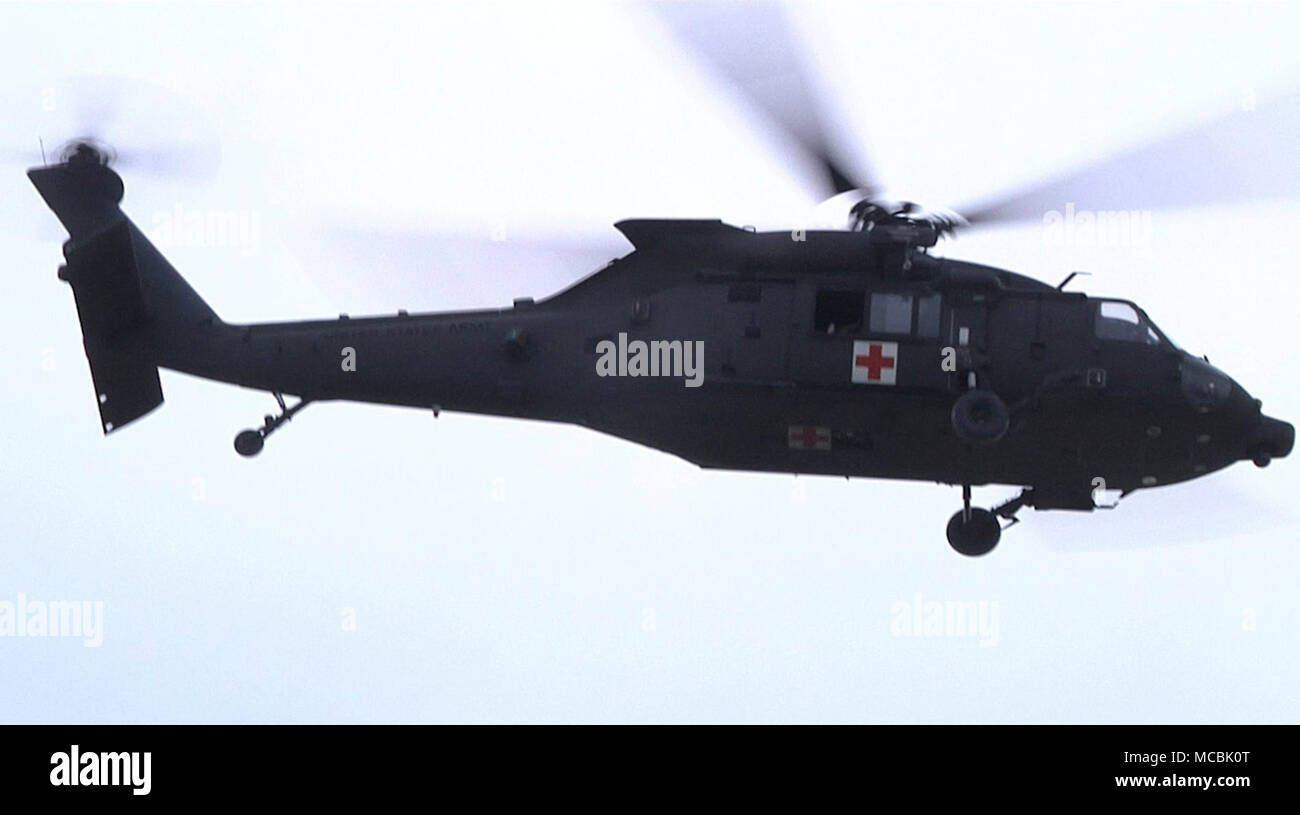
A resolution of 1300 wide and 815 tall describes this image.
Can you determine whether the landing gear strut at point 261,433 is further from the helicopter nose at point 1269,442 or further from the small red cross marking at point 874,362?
the helicopter nose at point 1269,442

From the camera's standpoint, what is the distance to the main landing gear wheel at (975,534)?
13.8 m

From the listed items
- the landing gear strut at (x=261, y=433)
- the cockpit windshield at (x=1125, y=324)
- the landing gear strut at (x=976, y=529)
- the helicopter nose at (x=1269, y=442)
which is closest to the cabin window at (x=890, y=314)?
the landing gear strut at (x=976, y=529)

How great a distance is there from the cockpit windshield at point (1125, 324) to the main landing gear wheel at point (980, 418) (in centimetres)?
120

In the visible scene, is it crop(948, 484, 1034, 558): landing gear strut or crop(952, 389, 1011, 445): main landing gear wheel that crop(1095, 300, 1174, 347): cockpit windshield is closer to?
crop(952, 389, 1011, 445): main landing gear wheel

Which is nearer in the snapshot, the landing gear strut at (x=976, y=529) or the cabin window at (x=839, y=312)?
the cabin window at (x=839, y=312)

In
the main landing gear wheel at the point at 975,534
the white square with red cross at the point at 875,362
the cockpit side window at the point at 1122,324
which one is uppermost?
the cockpit side window at the point at 1122,324

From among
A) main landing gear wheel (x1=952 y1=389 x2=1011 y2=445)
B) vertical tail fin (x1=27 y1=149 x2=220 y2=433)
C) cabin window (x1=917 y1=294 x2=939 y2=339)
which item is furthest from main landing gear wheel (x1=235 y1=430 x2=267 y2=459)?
main landing gear wheel (x1=952 y1=389 x2=1011 y2=445)

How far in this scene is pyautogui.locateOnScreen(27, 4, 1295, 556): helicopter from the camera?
13328 mm

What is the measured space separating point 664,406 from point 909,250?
7.34 feet

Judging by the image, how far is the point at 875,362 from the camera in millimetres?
13297

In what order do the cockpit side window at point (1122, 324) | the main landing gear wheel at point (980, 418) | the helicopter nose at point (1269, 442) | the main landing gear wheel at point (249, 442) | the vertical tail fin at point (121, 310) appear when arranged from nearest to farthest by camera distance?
the main landing gear wheel at point (980, 418)
the cockpit side window at point (1122, 324)
the helicopter nose at point (1269, 442)
the main landing gear wheel at point (249, 442)
the vertical tail fin at point (121, 310)

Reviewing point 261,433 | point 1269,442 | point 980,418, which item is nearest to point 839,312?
point 980,418
